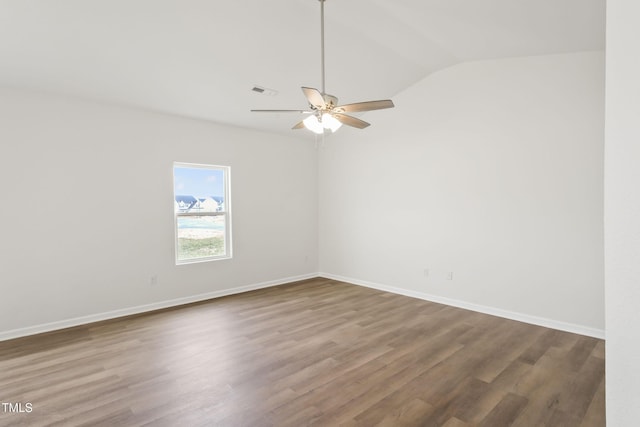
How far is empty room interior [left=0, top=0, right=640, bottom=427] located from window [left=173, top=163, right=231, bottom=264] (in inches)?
1.4

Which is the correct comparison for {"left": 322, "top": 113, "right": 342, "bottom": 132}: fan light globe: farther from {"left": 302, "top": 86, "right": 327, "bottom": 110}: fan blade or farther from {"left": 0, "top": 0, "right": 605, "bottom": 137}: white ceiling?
{"left": 0, "top": 0, "right": 605, "bottom": 137}: white ceiling

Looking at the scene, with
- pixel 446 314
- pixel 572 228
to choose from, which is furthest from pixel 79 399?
pixel 572 228

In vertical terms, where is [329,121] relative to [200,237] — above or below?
above

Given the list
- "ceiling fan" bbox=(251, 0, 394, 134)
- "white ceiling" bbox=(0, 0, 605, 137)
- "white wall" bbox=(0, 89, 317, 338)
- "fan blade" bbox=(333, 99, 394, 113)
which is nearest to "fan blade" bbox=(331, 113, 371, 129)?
"ceiling fan" bbox=(251, 0, 394, 134)

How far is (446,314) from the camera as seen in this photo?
4.55 meters

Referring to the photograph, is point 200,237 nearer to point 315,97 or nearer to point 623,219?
point 315,97

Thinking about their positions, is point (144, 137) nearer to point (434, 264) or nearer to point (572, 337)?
point (434, 264)

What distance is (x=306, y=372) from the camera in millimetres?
2996

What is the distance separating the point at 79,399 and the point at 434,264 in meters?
4.43

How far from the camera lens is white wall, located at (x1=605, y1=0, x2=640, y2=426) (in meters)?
0.75

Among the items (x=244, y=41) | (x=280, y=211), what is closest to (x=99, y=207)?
(x=244, y=41)

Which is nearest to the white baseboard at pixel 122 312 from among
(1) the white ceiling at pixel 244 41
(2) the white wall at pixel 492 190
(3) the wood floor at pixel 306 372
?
(3) the wood floor at pixel 306 372

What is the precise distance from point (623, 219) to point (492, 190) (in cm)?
408

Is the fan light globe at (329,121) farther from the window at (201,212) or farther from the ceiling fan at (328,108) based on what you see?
the window at (201,212)
